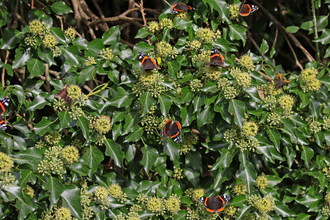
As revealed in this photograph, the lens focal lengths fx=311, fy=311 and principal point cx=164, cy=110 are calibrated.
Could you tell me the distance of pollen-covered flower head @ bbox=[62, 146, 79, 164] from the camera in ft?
6.90

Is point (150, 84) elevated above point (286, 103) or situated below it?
above

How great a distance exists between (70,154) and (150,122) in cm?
59

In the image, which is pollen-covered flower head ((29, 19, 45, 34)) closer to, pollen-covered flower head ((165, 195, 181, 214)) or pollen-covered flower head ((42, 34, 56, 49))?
pollen-covered flower head ((42, 34, 56, 49))

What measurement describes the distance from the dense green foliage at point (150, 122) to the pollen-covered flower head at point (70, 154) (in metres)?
0.01

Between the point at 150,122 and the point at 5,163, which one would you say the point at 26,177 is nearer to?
the point at 5,163

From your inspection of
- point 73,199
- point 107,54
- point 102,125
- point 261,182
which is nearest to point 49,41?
point 107,54

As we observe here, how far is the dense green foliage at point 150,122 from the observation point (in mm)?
2146

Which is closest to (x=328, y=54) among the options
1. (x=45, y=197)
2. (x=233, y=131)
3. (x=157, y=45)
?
(x=233, y=131)

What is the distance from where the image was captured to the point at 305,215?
8.93 feet

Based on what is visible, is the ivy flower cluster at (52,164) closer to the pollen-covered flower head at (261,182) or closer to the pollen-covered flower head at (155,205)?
the pollen-covered flower head at (155,205)

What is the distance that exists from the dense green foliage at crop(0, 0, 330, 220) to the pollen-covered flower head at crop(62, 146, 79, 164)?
13 mm

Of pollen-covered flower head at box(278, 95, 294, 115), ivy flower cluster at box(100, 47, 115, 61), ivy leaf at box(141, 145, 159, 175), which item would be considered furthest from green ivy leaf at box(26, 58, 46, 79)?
pollen-covered flower head at box(278, 95, 294, 115)

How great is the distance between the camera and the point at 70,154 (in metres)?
2.11

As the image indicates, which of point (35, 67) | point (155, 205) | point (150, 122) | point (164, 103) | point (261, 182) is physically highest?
point (35, 67)
